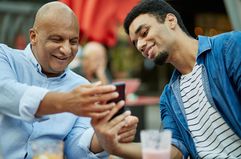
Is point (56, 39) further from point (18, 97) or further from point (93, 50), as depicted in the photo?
point (93, 50)

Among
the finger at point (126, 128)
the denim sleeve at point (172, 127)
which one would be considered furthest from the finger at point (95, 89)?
the denim sleeve at point (172, 127)

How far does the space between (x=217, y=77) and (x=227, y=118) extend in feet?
0.63

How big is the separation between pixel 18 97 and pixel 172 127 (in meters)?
0.94

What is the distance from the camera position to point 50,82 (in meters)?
2.20

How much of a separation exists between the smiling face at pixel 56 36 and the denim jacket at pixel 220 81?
2.09 ft

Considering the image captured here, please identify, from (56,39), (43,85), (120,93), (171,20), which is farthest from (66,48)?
(171,20)

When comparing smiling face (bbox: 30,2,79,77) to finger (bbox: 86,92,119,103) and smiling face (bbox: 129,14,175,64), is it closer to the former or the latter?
smiling face (bbox: 129,14,175,64)

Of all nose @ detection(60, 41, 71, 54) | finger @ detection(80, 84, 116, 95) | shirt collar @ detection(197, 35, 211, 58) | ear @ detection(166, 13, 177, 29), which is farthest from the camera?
ear @ detection(166, 13, 177, 29)

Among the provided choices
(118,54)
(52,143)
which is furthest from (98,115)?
(118,54)

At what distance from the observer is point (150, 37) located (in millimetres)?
2350

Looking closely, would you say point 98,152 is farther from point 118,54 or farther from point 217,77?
point 118,54

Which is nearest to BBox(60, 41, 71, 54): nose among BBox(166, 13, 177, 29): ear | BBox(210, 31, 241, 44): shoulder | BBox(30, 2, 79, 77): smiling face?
BBox(30, 2, 79, 77): smiling face

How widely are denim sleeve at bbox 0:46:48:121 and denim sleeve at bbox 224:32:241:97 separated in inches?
36.7

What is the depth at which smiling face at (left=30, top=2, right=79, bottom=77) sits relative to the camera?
205 centimetres
